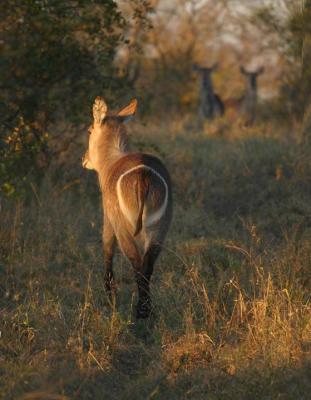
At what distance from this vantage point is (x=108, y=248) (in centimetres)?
561

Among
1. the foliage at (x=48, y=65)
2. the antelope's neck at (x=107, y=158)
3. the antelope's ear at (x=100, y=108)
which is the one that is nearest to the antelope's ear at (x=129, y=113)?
the antelope's ear at (x=100, y=108)

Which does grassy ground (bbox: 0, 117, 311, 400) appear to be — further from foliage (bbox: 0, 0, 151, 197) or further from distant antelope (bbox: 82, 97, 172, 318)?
foliage (bbox: 0, 0, 151, 197)

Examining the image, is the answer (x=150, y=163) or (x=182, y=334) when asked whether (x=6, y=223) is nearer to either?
(x=150, y=163)

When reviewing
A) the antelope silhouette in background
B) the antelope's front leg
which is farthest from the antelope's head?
the antelope silhouette in background

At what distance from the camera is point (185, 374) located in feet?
13.4

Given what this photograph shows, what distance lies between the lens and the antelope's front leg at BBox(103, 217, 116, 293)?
18.2ft

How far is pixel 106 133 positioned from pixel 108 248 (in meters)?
0.98

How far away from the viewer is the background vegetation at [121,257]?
4.05 meters

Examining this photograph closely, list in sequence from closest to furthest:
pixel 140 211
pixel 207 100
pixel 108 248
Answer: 1. pixel 140 211
2. pixel 108 248
3. pixel 207 100

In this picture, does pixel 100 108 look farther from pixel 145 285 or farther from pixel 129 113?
pixel 145 285

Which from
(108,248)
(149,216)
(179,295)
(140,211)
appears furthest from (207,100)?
(140,211)

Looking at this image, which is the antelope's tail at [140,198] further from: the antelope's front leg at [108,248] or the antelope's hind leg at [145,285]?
the antelope's front leg at [108,248]

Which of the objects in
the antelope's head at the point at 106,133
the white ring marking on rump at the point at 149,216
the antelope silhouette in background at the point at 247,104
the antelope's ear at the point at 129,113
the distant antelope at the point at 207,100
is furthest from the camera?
the distant antelope at the point at 207,100

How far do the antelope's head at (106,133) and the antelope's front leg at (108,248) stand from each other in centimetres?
67
